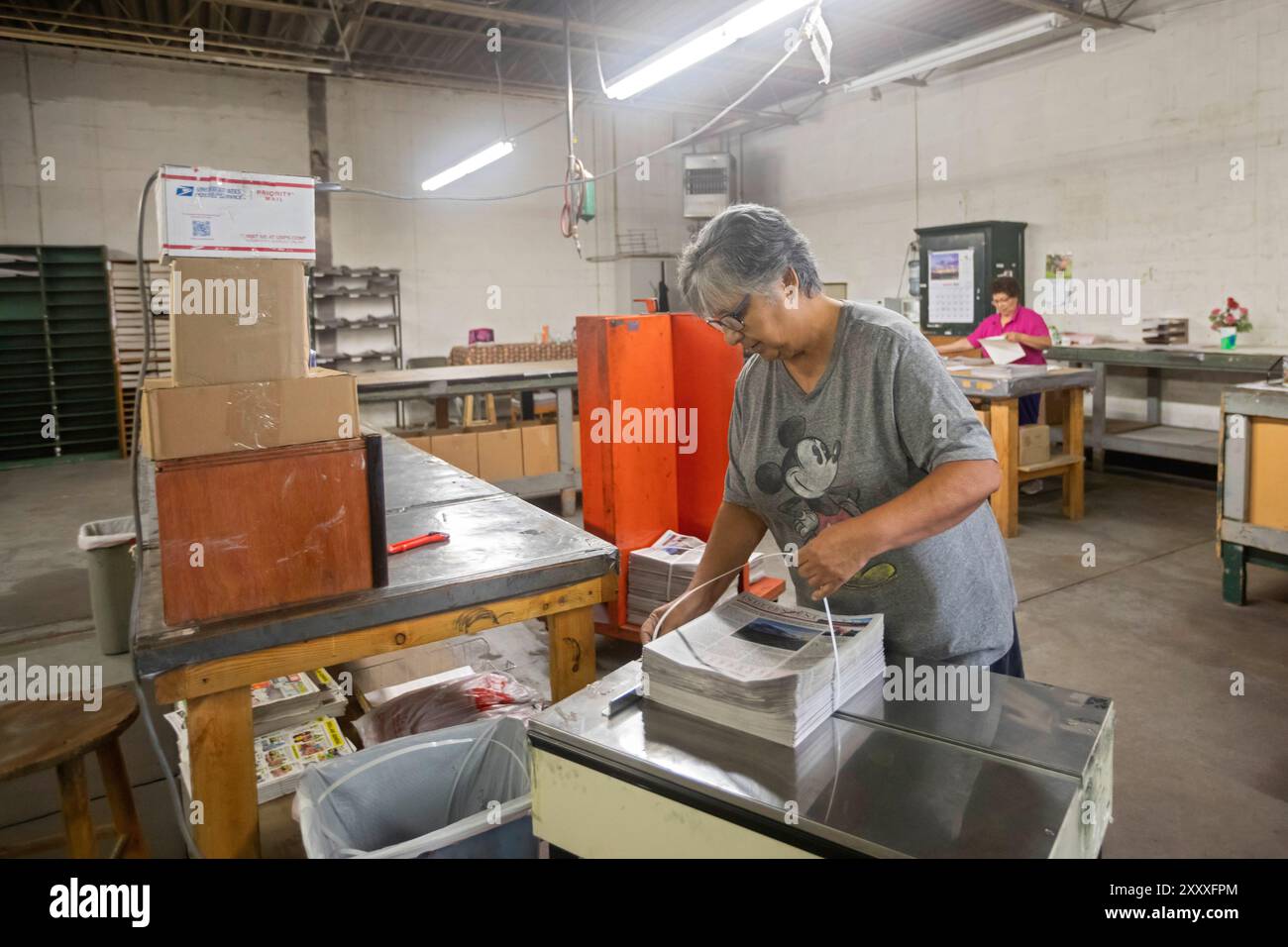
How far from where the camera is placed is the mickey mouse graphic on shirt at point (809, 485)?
4.96ft

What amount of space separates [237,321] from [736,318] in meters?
0.92

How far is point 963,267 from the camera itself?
7.88 m

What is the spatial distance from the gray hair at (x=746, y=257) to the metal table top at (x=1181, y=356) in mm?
5349

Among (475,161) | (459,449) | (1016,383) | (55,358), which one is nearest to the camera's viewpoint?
(1016,383)

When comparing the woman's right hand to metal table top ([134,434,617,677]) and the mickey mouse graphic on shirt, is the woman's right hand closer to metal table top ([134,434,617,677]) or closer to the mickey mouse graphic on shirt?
the mickey mouse graphic on shirt

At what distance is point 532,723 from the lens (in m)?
1.26

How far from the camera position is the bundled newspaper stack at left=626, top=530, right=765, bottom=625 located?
3375 millimetres

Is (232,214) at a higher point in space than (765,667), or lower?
higher

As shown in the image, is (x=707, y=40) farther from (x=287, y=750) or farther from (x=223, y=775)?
(x=223, y=775)

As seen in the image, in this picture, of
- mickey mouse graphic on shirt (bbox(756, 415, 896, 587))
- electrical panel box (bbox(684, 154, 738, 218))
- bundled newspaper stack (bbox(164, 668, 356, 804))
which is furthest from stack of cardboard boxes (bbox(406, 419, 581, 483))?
electrical panel box (bbox(684, 154, 738, 218))

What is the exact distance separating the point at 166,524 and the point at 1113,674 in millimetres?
3173

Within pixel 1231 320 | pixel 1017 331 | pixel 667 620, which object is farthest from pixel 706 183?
pixel 667 620

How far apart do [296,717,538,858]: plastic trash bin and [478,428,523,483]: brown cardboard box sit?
13.6 feet
